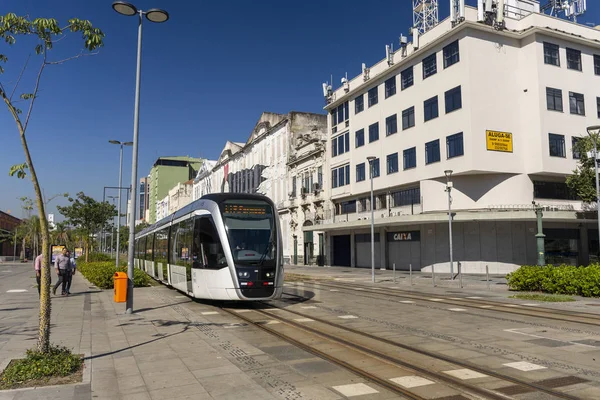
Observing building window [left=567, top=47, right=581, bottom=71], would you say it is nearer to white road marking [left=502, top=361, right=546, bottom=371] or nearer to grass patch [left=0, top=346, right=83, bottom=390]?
white road marking [left=502, top=361, right=546, bottom=371]

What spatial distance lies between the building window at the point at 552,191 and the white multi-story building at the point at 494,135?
93 millimetres

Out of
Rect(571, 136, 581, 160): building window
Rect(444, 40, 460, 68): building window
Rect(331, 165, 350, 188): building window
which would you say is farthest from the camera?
Rect(331, 165, 350, 188): building window

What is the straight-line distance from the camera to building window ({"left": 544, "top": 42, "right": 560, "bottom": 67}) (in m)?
34.0

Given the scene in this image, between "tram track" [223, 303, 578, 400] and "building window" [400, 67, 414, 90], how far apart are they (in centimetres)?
2964

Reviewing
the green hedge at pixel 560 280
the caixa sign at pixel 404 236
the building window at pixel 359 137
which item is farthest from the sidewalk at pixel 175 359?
the building window at pixel 359 137

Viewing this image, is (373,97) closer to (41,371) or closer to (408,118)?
(408,118)

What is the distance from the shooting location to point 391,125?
131 ft

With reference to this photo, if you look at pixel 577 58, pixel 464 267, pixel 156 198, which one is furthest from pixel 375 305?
pixel 156 198

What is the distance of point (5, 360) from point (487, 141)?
30709 mm

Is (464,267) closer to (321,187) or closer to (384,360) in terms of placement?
(321,187)

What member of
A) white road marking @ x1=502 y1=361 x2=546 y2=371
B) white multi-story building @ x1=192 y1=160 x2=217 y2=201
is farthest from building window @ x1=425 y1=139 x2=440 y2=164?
white multi-story building @ x1=192 y1=160 x2=217 y2=201

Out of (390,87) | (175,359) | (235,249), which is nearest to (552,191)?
(390,87)

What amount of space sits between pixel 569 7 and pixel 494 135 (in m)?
14.6

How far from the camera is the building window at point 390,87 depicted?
39.8 meters
